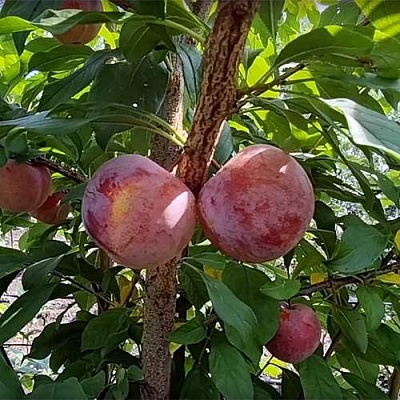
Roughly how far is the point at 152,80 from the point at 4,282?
1.12ft

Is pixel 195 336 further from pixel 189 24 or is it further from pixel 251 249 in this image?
pixel 189 24

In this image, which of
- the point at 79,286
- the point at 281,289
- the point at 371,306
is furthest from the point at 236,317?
the point at 79,286

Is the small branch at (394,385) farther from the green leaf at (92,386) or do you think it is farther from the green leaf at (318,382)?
the green leaf at (92,386)

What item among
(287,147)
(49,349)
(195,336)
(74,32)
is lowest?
(49,349)

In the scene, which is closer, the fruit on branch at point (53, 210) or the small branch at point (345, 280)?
the small branch at point (345, 280)

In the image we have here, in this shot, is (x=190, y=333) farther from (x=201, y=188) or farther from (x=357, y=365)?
(x=357, y=365)

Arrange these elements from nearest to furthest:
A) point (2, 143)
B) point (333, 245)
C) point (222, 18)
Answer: point (222, 18) < point (2, 143) < point (333, 245)

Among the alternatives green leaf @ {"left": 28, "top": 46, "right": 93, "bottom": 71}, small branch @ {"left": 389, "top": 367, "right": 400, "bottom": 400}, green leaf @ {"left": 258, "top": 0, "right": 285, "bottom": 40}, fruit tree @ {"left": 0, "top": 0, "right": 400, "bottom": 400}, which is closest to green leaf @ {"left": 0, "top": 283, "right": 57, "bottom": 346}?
fruit tree @ {"left": 0, "top": 0, "right": 400, "bottom": 400}

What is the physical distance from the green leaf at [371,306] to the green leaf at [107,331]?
0.26m

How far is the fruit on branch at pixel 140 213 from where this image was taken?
43cm

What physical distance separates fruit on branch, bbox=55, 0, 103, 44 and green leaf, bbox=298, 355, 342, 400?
0.43 m

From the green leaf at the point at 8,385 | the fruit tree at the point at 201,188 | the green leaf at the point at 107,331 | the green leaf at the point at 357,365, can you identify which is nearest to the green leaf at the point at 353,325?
the fruit tree at the point at 201,188

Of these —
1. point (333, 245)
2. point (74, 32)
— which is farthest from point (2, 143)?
point (333, 245)

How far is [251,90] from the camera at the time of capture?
46 centimetres
